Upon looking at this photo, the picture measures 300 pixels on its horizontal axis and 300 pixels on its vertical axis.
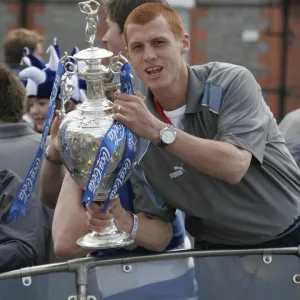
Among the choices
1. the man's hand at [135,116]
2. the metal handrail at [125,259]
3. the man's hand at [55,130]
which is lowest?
the metal handrail at [125,259]

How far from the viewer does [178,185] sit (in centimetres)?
402

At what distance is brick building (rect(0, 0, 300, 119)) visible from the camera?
11898 mm

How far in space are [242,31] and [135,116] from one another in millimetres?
8702

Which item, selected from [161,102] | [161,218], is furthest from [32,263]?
[161,102]

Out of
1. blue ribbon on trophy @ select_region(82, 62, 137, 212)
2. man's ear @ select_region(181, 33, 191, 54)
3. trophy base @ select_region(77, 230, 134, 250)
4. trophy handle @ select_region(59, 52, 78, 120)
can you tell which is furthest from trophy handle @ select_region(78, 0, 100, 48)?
trophy base @ select_region(77, 230, 134, 250)

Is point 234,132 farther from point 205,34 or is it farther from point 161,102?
point 205,34

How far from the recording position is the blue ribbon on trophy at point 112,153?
11.6 ft

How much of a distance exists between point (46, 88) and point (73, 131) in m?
2.88

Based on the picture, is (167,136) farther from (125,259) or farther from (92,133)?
(125,259)

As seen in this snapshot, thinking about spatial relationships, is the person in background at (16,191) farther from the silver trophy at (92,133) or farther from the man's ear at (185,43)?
the man's ear at (185,43)

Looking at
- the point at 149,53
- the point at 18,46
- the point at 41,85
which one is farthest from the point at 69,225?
the point at 18,46

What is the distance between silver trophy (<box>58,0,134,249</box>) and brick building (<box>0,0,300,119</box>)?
8097 millimetres

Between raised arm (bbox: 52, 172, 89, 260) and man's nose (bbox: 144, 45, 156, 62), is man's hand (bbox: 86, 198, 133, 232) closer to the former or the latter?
raised arm (bbox: 52, 172, 89, 260)

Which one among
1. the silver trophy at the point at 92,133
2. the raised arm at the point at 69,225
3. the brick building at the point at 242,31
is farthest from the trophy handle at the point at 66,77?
the brick building at the point at 242,31
